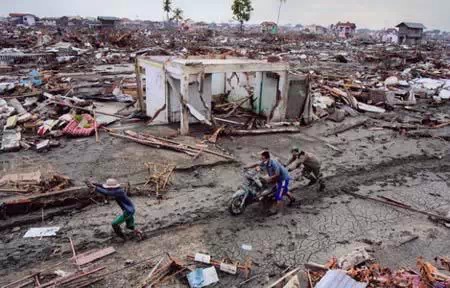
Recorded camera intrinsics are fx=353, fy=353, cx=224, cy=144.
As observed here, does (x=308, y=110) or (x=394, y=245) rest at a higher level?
(x=308, y=110)

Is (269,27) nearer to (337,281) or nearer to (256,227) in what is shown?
(256,227)

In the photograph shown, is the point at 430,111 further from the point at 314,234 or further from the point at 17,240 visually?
the point at 17,240

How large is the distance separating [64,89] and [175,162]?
11201 mm

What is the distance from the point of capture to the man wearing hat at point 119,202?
6.37 m

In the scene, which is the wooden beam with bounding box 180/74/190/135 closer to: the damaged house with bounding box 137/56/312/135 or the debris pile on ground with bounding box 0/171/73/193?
the damaged house with bounding box 137/56/312/135

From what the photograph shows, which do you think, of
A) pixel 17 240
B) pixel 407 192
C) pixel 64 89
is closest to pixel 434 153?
pixel 407 192

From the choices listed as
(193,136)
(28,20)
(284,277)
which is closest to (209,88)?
(193,136)

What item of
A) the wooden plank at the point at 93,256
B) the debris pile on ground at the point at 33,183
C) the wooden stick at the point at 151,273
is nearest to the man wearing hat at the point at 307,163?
the wooden stick at the point at 151,273

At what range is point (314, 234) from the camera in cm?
750

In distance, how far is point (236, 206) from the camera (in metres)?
8.01

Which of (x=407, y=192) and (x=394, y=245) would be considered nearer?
(x=394, y=245)

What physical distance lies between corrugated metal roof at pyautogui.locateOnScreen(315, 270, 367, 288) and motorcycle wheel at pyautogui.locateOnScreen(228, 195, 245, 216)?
9.65ft

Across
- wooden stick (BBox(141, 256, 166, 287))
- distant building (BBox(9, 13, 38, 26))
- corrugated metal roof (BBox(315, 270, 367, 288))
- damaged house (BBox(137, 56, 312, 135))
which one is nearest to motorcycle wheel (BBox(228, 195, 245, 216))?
wooden stick (BBox(141, 256, 166, 287))

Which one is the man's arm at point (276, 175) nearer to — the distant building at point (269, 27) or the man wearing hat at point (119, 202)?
the man wearing hat at point (119, 202)
